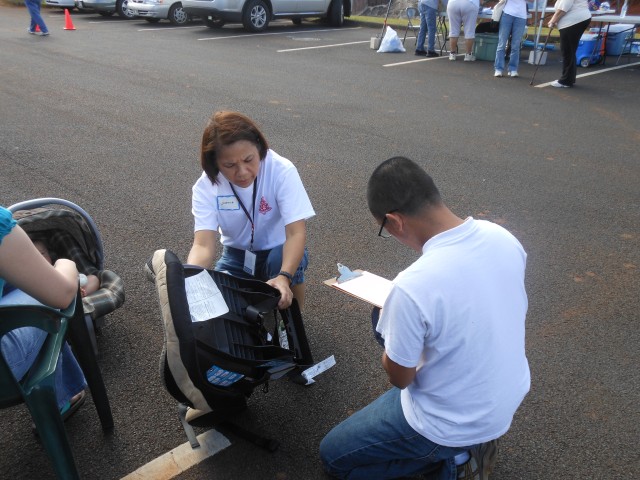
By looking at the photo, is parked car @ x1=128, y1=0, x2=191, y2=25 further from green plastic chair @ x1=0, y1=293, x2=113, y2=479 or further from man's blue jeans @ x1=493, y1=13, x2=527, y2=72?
green plastic chair @ x1=0, y1=293, x2=113, y2=479

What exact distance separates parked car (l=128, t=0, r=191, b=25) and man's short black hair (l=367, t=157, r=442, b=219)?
1529 cm

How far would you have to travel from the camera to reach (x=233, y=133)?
265cm

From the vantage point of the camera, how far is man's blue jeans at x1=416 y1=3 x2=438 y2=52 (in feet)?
37.8

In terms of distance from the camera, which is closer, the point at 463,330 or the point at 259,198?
the point at 463,330

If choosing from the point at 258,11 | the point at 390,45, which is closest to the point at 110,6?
the point at 258,11

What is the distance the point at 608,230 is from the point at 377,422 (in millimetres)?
3201

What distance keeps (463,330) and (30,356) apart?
60.7 inches

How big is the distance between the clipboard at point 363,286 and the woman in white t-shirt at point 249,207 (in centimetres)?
29

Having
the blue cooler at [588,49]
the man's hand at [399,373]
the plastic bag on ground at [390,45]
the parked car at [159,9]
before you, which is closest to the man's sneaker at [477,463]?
the man's hand at [399,373]

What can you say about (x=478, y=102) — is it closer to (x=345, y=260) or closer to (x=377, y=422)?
(x=345, y=260)

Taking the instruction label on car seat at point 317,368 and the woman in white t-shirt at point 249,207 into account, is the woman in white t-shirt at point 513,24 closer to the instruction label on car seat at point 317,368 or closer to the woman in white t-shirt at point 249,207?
the woman in white t-shirt at point 249,207

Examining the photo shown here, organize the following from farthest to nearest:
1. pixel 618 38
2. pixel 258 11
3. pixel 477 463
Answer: pixel 258 11 < pixel 618 38 < pixel 477 463

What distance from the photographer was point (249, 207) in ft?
9.72

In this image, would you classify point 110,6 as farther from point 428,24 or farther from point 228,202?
point 228,202
